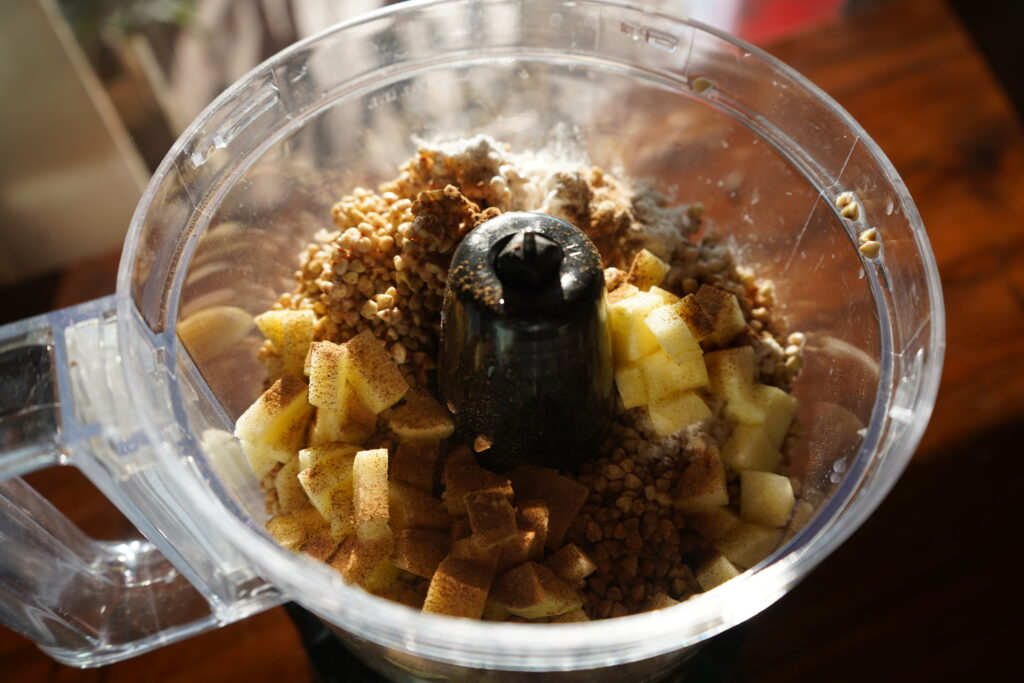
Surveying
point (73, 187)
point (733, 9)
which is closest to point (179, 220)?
point (73, 187)

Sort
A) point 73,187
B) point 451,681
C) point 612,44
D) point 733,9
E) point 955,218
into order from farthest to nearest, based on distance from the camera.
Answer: point 733,9, point 73,187, point 955,218, point 612,44, point 451,681

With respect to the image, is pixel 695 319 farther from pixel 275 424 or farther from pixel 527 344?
pixel 275 424

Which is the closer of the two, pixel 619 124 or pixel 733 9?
pixel 619 124

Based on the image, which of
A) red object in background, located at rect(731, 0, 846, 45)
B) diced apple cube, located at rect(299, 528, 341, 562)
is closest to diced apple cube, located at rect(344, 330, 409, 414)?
diced apple cube, located at rect(299, 528, 341, 562)

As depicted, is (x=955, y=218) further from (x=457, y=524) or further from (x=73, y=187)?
(x=73, y=187)

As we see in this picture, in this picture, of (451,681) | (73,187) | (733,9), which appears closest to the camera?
(451,681)

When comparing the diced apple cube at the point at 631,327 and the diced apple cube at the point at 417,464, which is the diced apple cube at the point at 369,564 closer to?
the diced apple cube at the point at 417,464

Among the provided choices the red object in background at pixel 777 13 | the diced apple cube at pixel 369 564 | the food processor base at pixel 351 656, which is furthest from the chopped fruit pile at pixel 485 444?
the red object in background at pixel 777 13

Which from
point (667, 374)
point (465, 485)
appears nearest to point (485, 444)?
point (465, 485)
